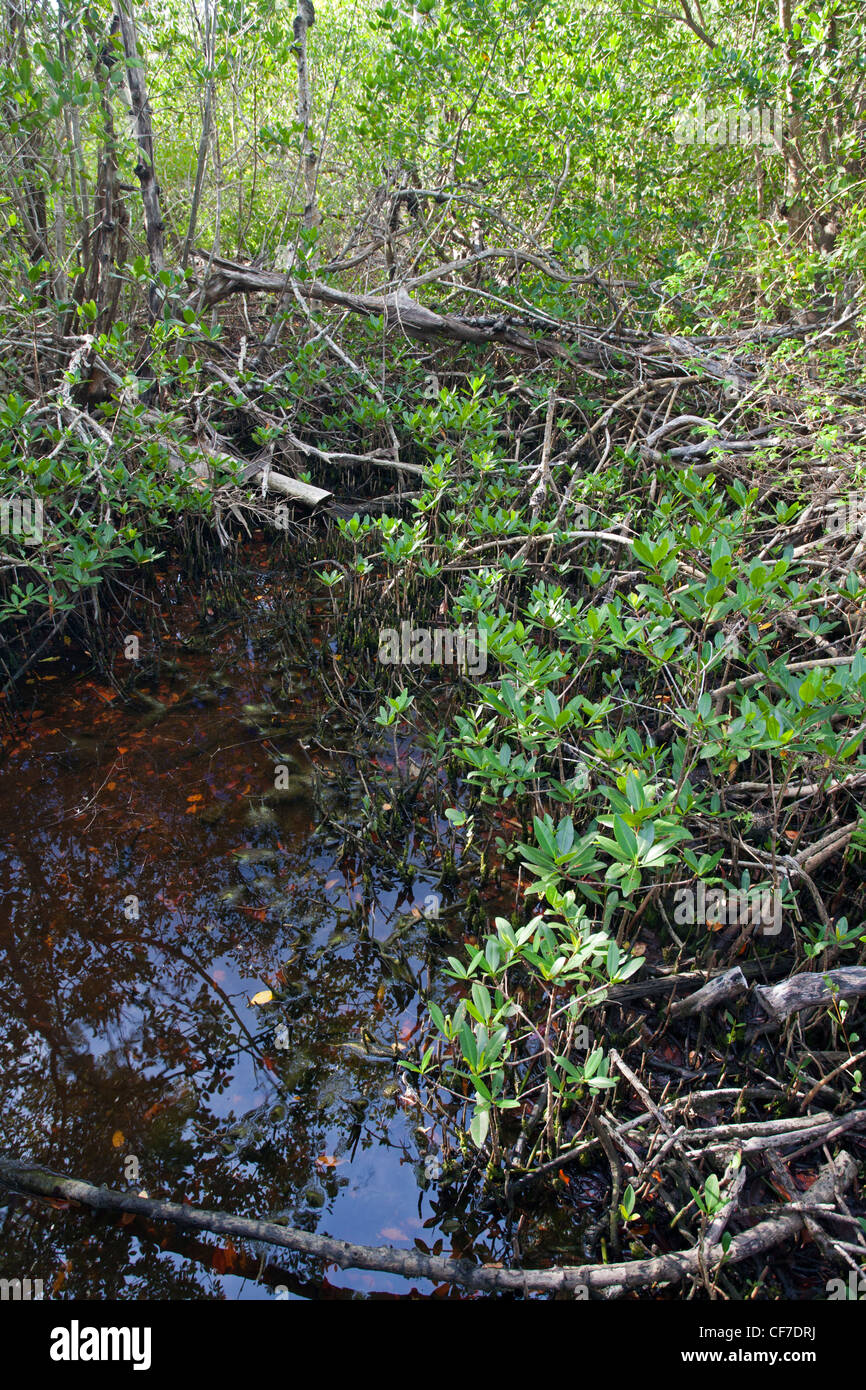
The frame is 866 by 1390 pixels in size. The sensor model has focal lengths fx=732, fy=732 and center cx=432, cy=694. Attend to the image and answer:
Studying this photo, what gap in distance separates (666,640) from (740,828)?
605mm

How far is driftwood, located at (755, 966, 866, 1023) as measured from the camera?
1.72m

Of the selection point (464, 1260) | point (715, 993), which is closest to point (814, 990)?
point (715, 993)

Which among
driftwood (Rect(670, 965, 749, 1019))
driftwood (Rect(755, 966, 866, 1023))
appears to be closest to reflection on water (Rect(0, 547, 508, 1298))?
driftwood (Rect(670, 965, 749, 1019))

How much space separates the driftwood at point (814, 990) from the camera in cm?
172

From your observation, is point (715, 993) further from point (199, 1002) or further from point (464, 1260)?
point (199, 1002)

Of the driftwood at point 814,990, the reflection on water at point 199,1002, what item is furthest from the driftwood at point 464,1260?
the driftwood at point 814,990

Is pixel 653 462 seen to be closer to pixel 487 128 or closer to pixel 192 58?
pixel 487 128

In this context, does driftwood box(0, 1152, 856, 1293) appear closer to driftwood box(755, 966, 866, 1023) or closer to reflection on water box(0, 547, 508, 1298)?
reflection on water box(0, 547, 508, 1298)

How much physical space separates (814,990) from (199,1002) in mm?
1651

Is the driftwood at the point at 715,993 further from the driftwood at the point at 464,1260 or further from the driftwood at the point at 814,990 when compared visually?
the driftwood at the point at 464,1260

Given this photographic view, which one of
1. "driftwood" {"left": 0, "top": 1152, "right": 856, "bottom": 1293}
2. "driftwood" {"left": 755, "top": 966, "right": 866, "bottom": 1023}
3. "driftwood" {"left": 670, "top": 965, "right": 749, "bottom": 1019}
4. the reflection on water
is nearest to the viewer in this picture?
"driftwood" {"left": 0, "top": 1152, "right": 856, "bottom": 1293}

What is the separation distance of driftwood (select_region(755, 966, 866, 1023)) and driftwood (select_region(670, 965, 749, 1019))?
0.08 metres

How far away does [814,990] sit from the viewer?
174 cm
